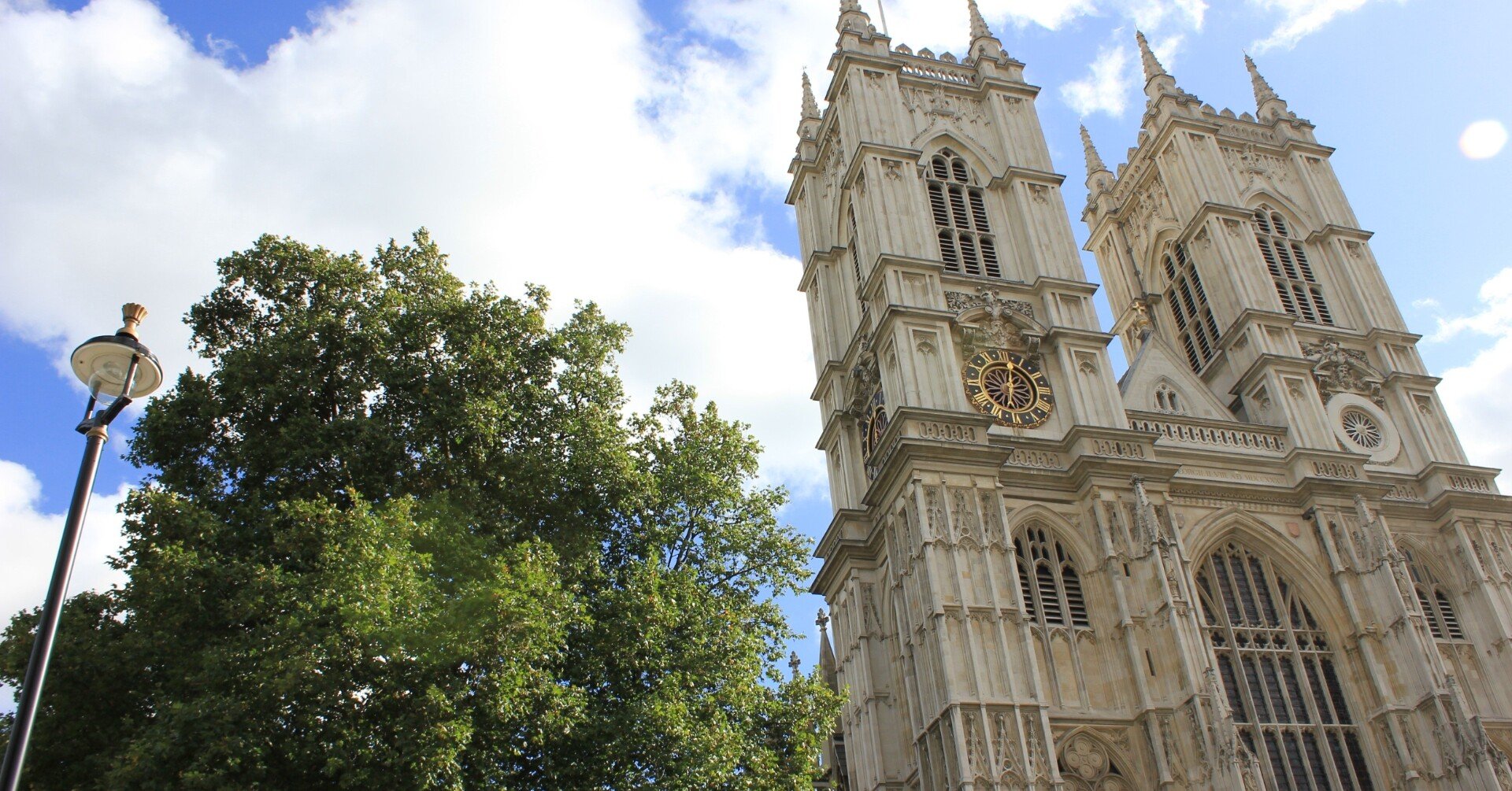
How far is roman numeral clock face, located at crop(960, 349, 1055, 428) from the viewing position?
28.3 meters

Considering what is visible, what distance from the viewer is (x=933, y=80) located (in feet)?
118

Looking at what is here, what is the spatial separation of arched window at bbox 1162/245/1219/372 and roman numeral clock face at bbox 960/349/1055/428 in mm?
7882

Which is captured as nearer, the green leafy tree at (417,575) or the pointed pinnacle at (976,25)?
the green leafy tree at (417,575)

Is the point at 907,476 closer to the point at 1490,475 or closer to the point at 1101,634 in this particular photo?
the point at 1101,634

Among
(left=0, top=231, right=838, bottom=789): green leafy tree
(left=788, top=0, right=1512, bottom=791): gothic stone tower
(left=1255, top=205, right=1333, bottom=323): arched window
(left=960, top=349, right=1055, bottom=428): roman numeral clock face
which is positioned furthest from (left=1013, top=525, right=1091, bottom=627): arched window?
(left=1255, top=205, right=1333, bottom=323): arched window

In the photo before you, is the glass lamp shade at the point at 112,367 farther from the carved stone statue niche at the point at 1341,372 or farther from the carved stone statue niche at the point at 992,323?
the carved stone statue niche at the point at 1341,372

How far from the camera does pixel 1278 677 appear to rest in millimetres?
25391

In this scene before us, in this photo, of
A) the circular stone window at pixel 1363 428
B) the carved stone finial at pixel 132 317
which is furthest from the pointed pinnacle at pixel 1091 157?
the carved stone finial at pixel 132 317

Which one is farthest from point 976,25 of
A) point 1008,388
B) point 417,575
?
point 417,575

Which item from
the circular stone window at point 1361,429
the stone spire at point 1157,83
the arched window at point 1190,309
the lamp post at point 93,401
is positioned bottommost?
the lamp post at point 93,401

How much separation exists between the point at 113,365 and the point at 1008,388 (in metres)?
22.6

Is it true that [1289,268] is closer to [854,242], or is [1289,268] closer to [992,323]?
[992,323]

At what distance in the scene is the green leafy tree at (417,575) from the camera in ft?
47.0

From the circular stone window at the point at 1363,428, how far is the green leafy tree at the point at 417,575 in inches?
694
